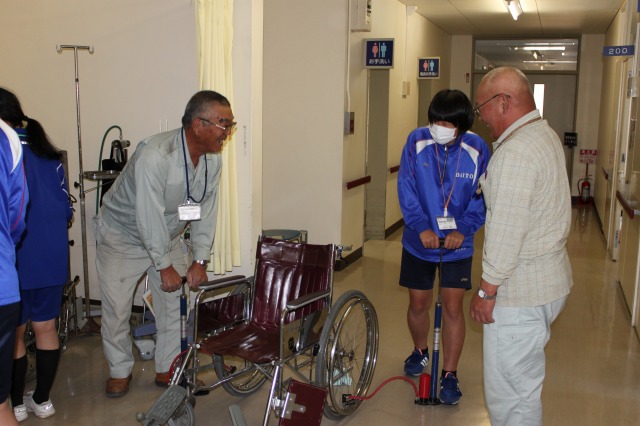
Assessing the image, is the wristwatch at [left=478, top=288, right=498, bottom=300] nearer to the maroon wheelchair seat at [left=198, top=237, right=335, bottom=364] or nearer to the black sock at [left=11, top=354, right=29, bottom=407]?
the maroon wheelchair seat at [left=198, top=237, right=335, bottom=364]

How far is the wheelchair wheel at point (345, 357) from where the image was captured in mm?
2863

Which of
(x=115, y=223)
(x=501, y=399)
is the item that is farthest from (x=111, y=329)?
(x=501, y=399)

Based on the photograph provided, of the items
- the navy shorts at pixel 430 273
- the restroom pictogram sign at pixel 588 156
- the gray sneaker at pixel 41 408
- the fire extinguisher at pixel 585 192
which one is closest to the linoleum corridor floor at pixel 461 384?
the gray sneaker at pixel 41 408

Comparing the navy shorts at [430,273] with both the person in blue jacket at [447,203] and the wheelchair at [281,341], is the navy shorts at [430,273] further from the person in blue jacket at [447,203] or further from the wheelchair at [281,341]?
the wheelchair at [281,341]

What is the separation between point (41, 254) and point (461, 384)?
7.41 ft

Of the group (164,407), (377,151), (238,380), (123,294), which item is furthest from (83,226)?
(377,151)

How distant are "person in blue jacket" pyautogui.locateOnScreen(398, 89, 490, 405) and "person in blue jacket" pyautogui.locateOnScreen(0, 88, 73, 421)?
166cm

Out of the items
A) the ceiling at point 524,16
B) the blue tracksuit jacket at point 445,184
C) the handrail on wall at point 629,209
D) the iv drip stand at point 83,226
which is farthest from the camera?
the ceiling at point 524,16

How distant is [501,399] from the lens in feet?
7.96

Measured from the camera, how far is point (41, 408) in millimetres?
3164

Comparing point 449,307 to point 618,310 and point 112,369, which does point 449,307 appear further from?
point 618,310

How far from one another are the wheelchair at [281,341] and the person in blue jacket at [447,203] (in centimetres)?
42

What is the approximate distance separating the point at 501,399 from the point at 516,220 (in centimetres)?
67

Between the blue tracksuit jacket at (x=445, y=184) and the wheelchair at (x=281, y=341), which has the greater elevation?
the blue tracksuit jacket at (x=445, y=184)
